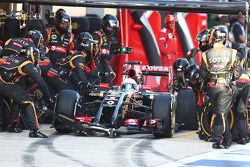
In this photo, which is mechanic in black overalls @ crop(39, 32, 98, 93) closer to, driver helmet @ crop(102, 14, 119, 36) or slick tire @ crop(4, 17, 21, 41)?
slick tire @ crop(4, 17, 21, 41)

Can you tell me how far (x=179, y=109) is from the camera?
63.3 ft

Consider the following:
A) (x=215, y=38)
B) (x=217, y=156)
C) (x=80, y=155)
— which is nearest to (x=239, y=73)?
(x=215, y=38)

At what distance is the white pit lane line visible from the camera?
48.3 ft

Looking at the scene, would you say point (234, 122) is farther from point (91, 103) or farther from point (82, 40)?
point (82, 40)

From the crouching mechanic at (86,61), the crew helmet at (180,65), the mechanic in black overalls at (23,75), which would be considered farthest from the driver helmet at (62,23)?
the mechanic in black overalls at (23,75)

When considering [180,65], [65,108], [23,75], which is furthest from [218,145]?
[180,65]

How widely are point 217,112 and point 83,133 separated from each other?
7.98 feet

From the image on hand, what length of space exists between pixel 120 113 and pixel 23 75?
172 cm

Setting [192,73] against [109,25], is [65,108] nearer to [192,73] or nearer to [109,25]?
[192,73]

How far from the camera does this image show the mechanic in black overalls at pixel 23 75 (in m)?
17.6

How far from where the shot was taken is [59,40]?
21953mm

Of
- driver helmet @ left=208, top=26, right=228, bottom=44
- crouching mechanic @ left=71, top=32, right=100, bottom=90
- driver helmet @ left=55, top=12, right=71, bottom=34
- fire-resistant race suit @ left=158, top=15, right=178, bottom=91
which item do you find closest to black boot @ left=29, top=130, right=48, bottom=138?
crouching mechanic @ left=71, top=32, right=100, bottom=90

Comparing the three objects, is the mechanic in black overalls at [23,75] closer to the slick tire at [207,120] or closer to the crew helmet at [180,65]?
the slick tire at [207,120]

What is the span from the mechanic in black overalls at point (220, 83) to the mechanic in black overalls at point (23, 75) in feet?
8.83
